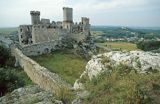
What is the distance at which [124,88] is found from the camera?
376 inches

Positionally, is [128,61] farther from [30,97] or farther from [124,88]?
[30,97]

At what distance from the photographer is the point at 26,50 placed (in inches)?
1526

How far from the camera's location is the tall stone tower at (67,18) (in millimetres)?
52731

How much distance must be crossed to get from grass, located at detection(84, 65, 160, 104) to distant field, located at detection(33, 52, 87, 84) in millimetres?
13801

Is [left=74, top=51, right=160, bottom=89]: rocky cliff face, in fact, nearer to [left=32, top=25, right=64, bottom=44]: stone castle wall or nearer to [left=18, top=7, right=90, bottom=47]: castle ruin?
[left=18, top=7, right=90, bottom=47]: castle ruin

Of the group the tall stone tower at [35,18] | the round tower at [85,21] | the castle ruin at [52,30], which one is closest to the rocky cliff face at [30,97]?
the castle ruin at [52,30]

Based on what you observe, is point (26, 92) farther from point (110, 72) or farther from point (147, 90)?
point (147, 90)

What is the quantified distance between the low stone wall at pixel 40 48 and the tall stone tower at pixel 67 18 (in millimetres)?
9235

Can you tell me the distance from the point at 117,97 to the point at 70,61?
26835mm

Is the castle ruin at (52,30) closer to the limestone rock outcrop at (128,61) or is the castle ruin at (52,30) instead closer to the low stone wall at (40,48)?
the low stone wall at (40,48)

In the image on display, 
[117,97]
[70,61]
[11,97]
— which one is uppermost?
[117,97]

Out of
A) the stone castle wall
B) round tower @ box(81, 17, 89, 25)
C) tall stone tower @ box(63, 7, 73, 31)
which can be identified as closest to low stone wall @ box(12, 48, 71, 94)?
the stone castle wall

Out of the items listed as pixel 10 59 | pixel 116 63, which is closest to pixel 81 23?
pixel 10 59

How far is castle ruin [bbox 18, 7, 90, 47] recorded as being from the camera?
49094 millimetres
